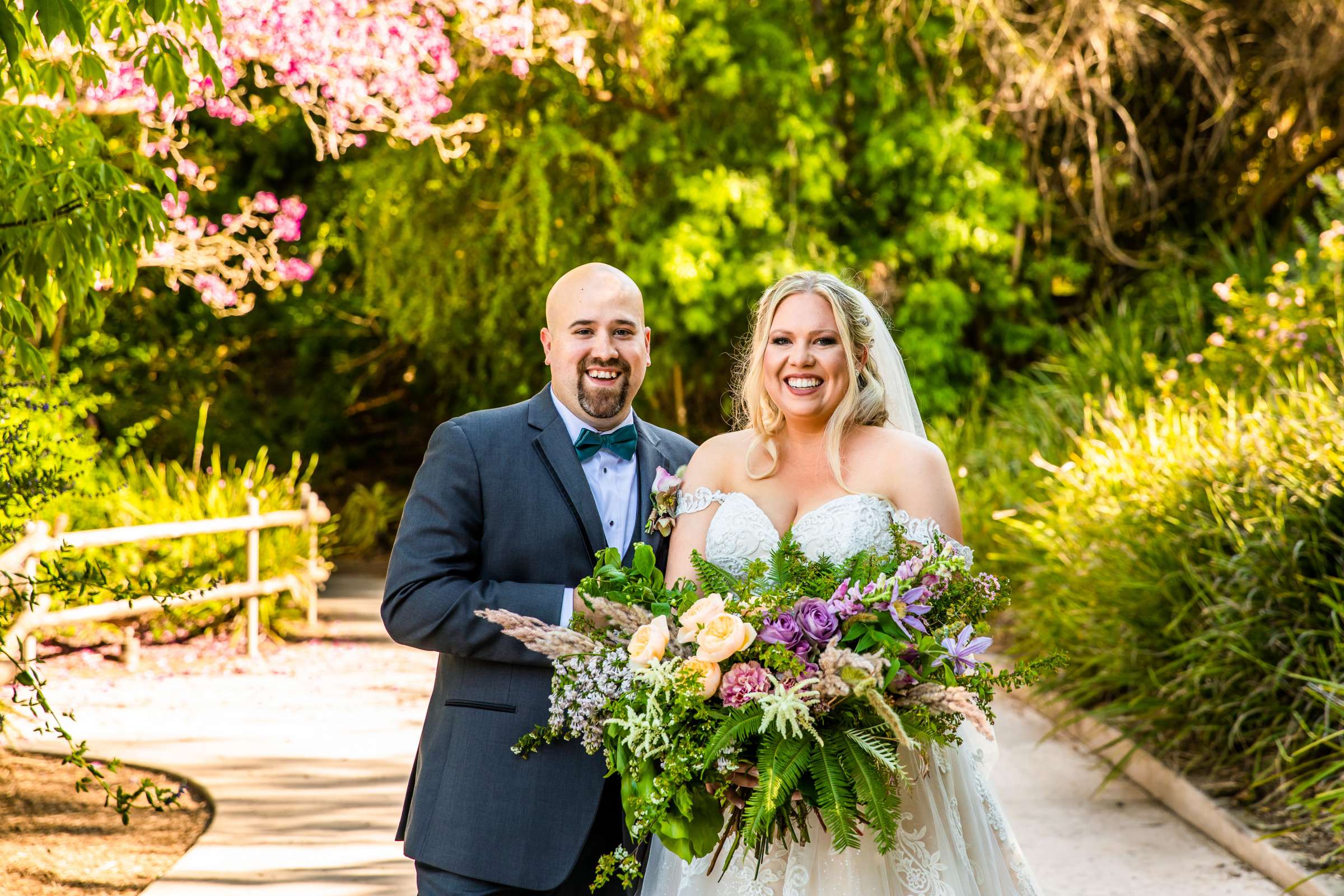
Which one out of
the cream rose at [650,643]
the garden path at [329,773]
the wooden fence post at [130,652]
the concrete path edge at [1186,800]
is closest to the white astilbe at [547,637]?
the cream rose at [650,643]

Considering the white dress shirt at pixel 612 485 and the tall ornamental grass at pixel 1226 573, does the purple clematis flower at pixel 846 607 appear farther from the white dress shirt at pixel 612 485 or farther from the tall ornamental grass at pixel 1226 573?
the tall ornamental grass at pixel 1226 573

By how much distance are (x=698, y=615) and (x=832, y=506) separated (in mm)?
714

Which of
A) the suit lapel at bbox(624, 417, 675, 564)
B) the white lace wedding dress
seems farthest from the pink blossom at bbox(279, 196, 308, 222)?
the white lace wedding dress

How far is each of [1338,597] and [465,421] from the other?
452cm

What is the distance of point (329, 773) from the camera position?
686 cm

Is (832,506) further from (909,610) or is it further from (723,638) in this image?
(723,638)

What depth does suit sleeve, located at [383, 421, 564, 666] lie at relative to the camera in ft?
10.1

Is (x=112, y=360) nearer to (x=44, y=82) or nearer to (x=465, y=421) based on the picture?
(x=44, y=82)

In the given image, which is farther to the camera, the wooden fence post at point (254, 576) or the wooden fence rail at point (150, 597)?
the wooden fence post at point (254, 576)

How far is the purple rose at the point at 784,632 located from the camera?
2666 millimetres

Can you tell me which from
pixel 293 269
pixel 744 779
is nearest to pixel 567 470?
pixel 744 779

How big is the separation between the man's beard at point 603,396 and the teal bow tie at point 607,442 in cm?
5

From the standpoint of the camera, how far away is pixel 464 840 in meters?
3.12

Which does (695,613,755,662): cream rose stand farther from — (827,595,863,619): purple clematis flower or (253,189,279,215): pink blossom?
(253,189,279,215): pink blossom
